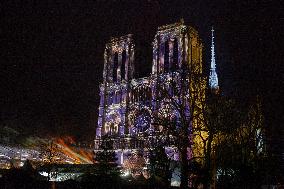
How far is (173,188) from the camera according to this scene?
1329 inches

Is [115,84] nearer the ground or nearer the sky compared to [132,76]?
nearer the ground

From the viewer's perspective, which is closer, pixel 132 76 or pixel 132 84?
pixel 132 84

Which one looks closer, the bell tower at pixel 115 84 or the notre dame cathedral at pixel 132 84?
the notre dame cathedral at pixel 132 84

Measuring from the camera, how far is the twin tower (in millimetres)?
83500

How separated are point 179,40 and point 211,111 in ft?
171

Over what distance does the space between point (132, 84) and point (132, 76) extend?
2.23 meters

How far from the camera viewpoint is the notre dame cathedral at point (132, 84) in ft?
271

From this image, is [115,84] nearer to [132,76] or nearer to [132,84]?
[132,84]

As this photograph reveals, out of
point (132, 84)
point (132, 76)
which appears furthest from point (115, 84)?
point (132, 76)

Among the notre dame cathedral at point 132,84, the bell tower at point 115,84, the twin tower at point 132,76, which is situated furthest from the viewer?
the bell tower at point 115,84

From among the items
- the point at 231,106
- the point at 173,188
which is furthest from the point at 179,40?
the point at 173,188

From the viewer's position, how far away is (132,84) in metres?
90.4

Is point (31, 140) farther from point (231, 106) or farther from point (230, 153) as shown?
point (231, 106)

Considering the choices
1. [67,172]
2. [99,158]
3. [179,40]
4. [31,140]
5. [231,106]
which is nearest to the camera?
[231,106]
